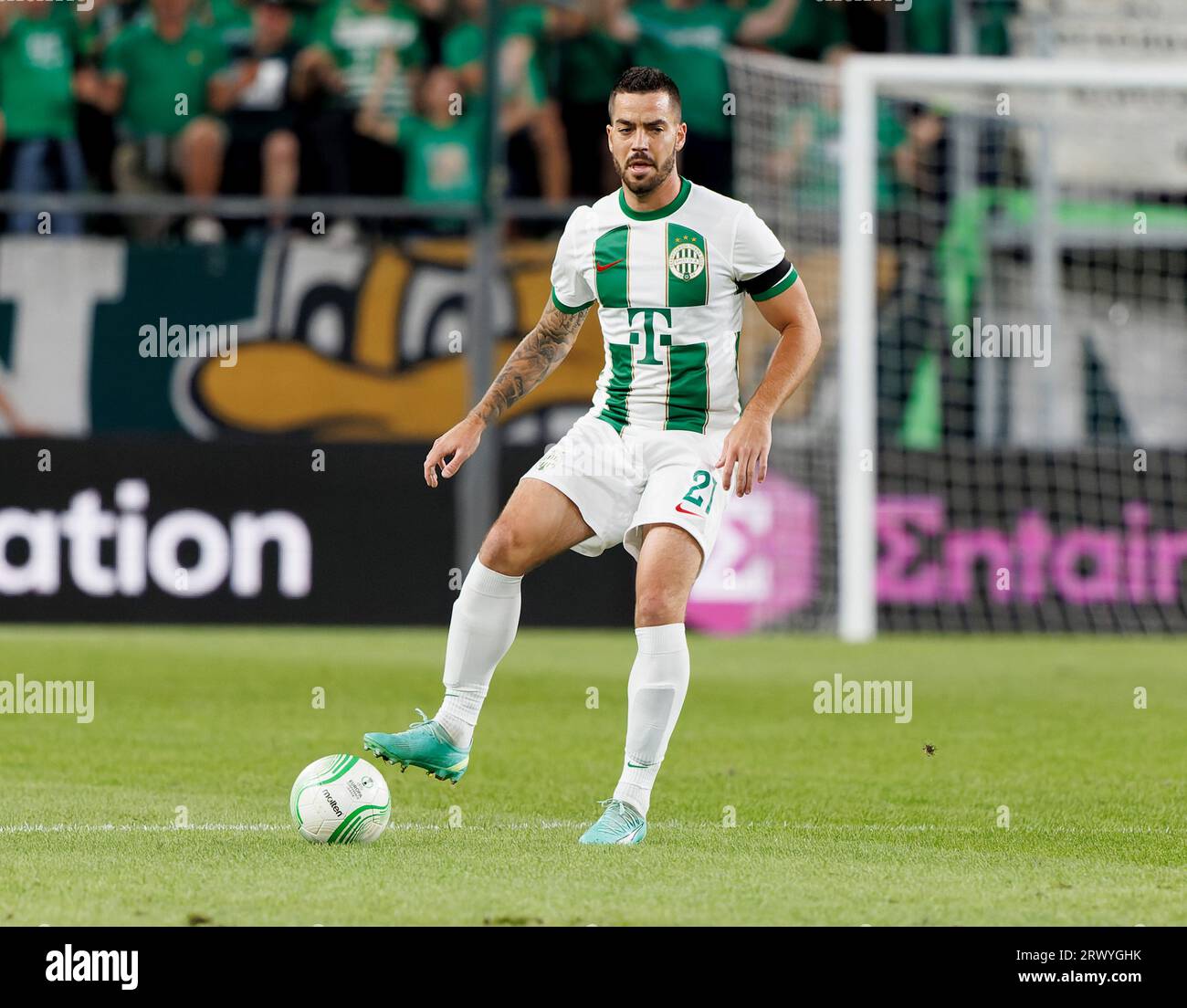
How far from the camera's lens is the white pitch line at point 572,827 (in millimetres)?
6340

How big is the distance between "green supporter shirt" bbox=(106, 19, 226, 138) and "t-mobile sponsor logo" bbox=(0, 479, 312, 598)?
294 centimetres

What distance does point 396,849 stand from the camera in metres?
6.00

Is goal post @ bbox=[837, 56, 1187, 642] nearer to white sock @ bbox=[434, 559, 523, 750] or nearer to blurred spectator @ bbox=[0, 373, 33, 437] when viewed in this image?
blurred spectator @ bbox=[0, 373, 33, 437]

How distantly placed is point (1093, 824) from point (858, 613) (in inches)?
288

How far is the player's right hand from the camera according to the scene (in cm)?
644

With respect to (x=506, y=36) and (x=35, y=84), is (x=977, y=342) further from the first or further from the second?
(x=35, y=84)

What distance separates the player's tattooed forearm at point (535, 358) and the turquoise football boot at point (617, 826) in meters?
1.34

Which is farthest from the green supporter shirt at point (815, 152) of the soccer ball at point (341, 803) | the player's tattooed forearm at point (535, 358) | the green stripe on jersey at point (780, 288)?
the soccer ball at point (341, 803)

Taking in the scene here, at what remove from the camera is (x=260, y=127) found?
52.3 ft

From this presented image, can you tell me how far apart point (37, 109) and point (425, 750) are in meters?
10.5

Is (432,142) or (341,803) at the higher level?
(432,142)

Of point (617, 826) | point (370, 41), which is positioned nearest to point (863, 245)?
point (370, 41)
